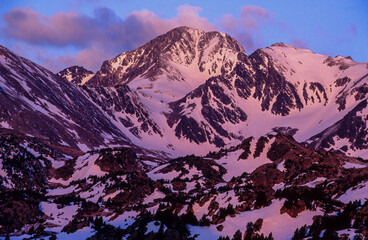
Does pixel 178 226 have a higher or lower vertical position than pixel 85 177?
lower

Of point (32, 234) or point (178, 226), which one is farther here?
point (32, 234)

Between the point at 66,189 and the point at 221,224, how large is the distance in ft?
162

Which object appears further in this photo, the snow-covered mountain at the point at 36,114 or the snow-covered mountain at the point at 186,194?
the snow-covered mountain at the point at 36,114

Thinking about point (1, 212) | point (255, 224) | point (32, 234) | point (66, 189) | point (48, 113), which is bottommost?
point (255, 224)

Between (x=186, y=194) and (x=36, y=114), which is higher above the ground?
(x=36, y=114)

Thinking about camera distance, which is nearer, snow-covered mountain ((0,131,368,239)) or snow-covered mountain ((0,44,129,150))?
snow-covered mountain ((0,131,368,239))

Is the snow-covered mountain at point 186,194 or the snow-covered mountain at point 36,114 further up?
the snow-covered mountain at point 36,114

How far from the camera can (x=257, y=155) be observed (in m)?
76.4

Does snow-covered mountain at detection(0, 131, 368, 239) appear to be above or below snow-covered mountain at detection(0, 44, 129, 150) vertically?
below

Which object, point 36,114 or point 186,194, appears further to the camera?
point 36,114

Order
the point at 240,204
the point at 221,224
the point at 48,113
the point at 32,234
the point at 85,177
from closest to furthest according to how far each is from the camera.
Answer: the point at 221,224 < the point at 240,204 < the point at 32,234 < the point at 85,177 < the point at 48,113

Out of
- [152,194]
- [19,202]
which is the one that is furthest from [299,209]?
[19,202]

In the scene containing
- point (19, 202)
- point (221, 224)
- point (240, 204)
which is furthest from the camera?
point (19, 202)

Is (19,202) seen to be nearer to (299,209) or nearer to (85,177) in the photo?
(85,177)
